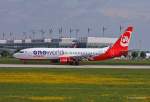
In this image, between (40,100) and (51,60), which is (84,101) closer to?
(40,100)

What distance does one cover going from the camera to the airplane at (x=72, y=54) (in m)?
89.5

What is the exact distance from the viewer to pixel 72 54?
300 ft

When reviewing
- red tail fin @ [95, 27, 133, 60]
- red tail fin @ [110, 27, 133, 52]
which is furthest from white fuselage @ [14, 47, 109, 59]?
red tail fin @ [110, 27, 133, 52]

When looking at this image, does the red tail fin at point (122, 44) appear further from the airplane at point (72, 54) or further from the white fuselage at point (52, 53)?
the white fuselage at point (52, 53)

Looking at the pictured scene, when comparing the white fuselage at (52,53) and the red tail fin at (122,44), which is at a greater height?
the red tail fin at (122,44)

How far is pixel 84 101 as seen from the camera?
25531mm

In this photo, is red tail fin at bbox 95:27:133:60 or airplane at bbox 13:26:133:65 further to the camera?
red tail fin at bbox 95:27:133:60

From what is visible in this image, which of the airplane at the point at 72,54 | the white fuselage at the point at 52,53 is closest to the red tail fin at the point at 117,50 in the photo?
the airplane at the point at 72,54

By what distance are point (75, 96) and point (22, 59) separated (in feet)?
208

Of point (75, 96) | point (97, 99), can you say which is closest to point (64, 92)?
point (75, 96)

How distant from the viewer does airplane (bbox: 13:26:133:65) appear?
8950 centimetres

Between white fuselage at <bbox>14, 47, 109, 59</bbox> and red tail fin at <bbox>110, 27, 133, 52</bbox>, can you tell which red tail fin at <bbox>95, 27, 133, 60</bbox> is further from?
white fuselage at <bbox>14, 47, 109, 59</bbox>

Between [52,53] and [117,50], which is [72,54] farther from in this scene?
[117,50]

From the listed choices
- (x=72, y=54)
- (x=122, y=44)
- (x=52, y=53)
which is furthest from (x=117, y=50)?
(x=52, y=53)
